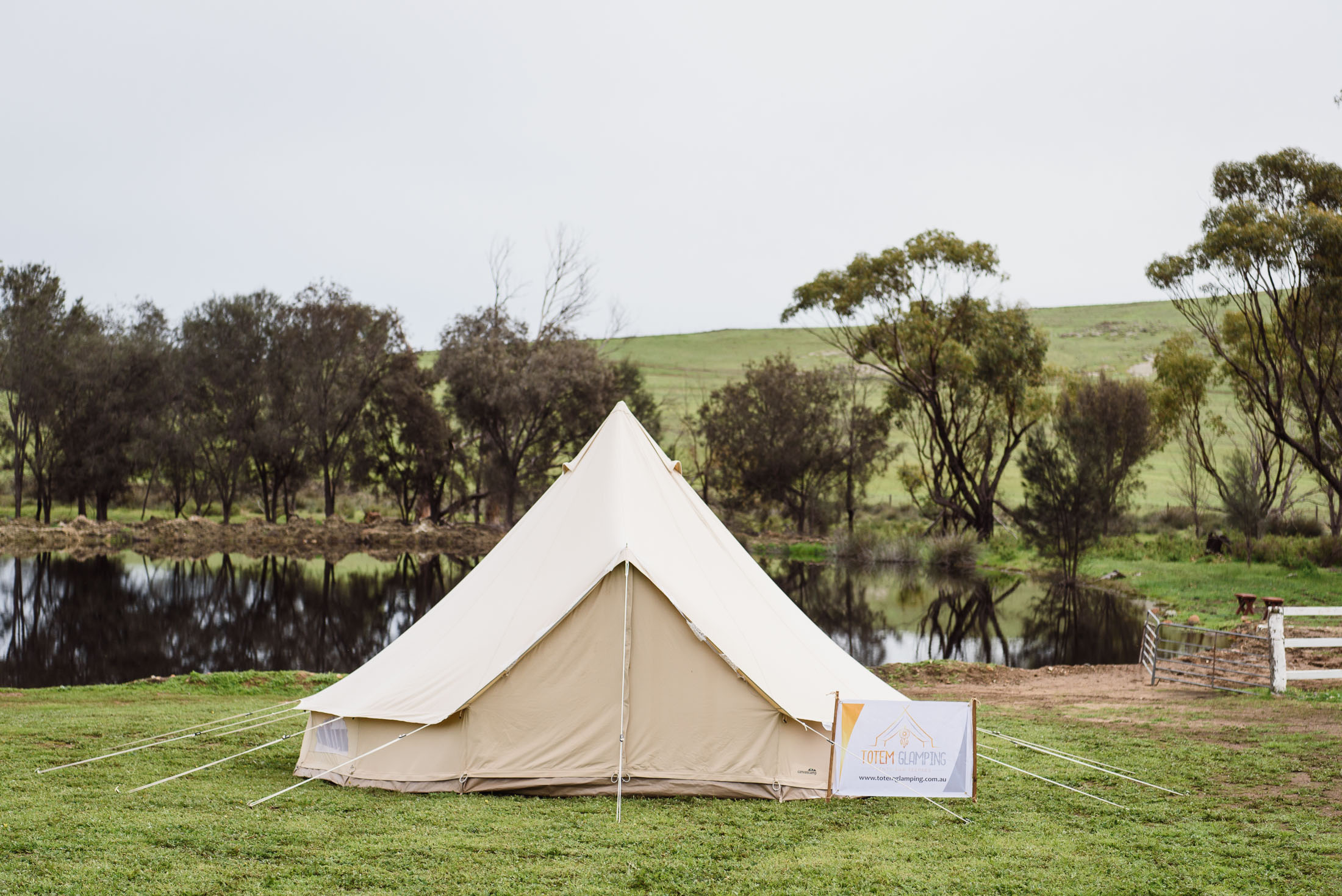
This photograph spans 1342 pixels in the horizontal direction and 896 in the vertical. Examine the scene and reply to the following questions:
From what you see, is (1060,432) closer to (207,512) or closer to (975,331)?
(975,331)

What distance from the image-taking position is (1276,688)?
11.6 meters

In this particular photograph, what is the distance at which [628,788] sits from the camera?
722cm

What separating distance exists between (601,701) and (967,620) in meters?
18.9

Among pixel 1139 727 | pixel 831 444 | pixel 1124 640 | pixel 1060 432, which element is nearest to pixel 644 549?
pixel 1139 727

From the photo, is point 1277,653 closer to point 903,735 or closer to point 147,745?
point 903,735

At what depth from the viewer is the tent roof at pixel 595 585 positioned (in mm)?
7488

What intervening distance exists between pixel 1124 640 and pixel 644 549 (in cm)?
1643

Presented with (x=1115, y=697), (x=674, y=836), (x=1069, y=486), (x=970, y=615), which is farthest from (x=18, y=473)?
(x=674, y=836)

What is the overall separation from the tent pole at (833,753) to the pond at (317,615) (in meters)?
11.8

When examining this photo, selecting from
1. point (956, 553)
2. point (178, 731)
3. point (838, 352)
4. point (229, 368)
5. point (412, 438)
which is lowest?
point (178, 731)

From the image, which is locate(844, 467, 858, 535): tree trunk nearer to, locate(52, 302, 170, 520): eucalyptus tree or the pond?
the pond

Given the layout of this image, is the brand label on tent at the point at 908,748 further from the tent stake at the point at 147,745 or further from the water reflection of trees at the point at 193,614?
the water reflection of trees at the point at 193,614

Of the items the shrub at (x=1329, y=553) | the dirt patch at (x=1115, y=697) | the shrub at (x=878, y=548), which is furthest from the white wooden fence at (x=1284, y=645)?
the shrub at (x=878, y=548)

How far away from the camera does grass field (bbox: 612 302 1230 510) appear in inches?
3063
